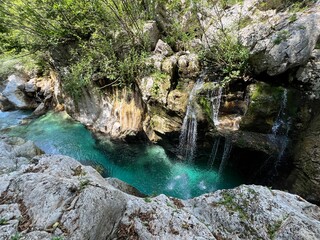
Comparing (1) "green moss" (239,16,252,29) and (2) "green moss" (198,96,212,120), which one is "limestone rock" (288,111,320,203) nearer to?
(2) "green moss" (198,96,212,120)

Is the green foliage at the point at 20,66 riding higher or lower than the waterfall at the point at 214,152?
higher

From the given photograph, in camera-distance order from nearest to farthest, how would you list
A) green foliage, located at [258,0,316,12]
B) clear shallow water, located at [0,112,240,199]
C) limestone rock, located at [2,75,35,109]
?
green foliage, located at [258,0,316,12]
clear shallow water, located at [0,112,240,199]
limestone rock, located at [2,75,35,109]

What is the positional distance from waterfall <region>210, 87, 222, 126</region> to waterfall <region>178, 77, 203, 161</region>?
2.32 feet

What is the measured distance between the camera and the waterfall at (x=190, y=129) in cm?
809

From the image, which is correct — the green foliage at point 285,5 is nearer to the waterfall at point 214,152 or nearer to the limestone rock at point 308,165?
the limestone rock at point 308,165

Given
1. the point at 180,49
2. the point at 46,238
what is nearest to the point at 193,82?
the point at 180,49

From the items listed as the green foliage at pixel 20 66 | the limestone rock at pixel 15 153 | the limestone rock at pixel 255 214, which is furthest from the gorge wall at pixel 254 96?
the green foliage at pixel 20 66

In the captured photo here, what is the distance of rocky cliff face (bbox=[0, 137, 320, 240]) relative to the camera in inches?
117

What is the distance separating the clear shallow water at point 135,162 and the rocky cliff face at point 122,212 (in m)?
3.83

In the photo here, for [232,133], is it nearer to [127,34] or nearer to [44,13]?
[127,34]

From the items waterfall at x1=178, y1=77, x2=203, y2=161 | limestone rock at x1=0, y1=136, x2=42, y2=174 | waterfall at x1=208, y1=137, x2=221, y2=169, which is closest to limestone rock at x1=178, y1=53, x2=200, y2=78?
→ waterfall at x1=178, y1=77, x2=203, y2=161

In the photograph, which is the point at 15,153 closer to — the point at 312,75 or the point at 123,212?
the point at 123,212

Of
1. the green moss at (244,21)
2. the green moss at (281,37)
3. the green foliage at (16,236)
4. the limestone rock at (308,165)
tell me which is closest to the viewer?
the green foliage at (16,236)

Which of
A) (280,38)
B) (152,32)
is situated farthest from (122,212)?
(152,32)
